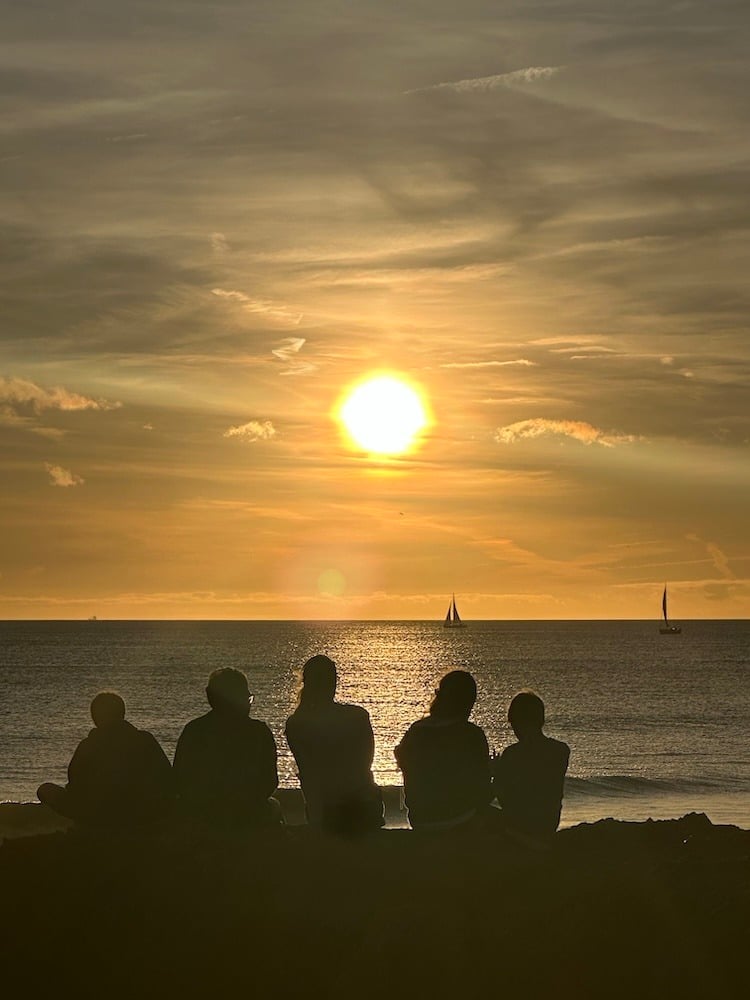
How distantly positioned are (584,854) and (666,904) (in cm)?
124

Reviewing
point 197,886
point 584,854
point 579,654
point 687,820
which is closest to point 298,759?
point 197,886

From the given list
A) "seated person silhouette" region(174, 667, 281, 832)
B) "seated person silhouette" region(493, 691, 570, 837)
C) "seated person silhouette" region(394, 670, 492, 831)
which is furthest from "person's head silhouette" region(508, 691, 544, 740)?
"seated person silhouette" region(174, 667, 281, 832)

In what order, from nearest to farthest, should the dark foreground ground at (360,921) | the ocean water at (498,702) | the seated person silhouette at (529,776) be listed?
1. the dark foreground ground at (360,921)
2. the seated person silhouette at (529,776)
3. the ocean water at (498,702)

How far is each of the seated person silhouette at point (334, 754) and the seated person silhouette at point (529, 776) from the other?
40.6 inches

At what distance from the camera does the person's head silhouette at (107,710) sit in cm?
1036

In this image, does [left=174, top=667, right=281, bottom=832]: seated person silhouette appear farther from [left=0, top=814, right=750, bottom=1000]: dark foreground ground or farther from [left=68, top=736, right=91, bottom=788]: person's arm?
[left=68, top=736, right=91, bottom=788]: person's arm

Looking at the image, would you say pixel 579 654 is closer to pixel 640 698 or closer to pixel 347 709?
pixel 640 698

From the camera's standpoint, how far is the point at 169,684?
10125 cm

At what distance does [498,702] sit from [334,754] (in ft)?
A: 256

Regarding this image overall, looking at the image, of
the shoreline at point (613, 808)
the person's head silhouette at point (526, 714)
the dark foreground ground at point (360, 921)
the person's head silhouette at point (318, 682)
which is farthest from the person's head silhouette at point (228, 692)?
the shoreline at point (613, 808)

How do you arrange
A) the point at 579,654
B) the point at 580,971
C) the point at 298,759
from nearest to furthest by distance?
the point at 580,971
the point at 298,759
the point at 579,654

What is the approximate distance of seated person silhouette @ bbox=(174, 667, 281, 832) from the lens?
33.6 ft

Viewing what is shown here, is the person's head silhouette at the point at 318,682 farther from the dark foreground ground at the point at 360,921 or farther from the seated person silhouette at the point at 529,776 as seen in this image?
the seated person silhouette at the point at 529,776

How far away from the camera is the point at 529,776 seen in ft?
33.8
